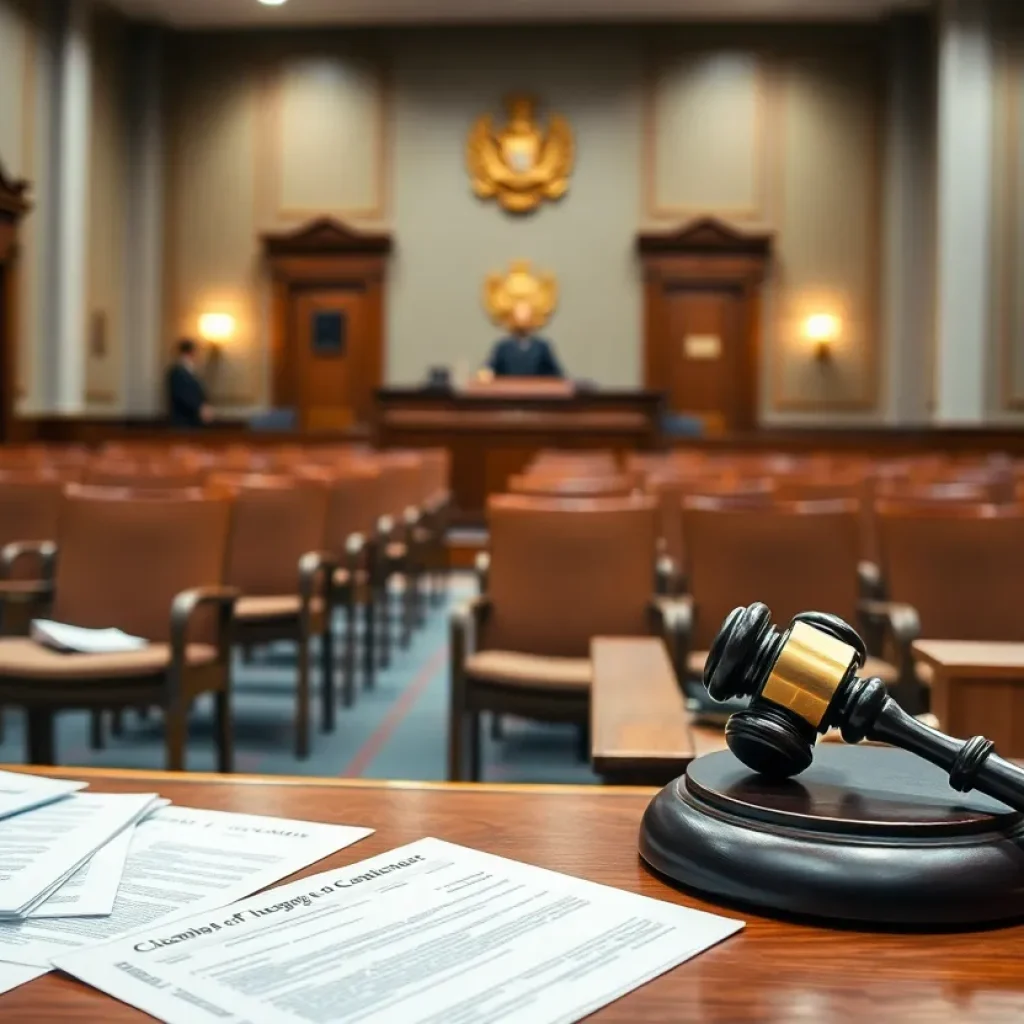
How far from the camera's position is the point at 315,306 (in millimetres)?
13898

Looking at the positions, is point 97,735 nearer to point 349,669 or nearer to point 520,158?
point 349,669

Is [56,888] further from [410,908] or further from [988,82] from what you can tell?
[988,82]

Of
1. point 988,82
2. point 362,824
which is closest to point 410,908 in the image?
point 362,824

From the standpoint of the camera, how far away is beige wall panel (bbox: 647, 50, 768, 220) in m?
13.4

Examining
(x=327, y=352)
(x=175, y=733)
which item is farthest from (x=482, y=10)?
(x=175, y=733)

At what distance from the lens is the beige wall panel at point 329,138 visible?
1371 centimetres

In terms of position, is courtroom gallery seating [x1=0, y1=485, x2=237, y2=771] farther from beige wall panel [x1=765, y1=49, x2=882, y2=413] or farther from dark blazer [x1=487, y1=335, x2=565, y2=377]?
beige wall panel [x1=765, y1=49, x2=882, y2=413]

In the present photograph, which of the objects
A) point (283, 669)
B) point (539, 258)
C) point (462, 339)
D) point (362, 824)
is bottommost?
point (283, 669)

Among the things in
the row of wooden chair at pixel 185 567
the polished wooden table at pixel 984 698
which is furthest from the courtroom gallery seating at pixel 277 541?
the polished wooden table at pixel 984 698

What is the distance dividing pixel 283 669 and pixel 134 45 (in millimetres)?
10391

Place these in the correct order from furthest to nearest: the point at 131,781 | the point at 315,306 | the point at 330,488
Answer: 1. the point at 315,306
2. the point at 330,488
3. the point at 131,781

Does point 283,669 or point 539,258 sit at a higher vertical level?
point 539,258

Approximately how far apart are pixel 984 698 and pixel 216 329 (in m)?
13.2

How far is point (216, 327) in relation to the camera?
1393 centimetres
